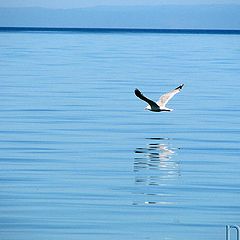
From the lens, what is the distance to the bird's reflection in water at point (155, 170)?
58.4 feet

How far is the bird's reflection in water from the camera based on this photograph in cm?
1780

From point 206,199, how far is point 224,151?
5226mm

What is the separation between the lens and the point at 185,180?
62.8ft

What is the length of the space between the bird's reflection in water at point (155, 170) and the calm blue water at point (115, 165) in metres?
0.02

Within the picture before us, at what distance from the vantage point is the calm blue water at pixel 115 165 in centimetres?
1569

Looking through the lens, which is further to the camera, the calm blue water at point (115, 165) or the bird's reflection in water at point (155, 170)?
the bird's reflection in water at point (155, 170)

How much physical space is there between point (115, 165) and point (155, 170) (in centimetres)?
88

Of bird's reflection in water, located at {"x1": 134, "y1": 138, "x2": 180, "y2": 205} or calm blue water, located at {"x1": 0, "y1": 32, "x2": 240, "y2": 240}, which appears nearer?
calm blue water, located at {"x1": 0, "y1": 32, "x2": 240, "y2": 240}

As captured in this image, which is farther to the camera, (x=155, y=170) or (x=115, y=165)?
(x=115, y=165)

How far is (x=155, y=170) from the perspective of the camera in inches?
800

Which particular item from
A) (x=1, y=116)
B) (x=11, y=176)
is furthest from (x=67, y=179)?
(x=1, y=116)

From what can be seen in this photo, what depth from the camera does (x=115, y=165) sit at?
20.9m

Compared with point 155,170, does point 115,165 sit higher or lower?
higher

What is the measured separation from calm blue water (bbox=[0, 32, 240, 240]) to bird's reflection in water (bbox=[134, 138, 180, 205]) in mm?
16
